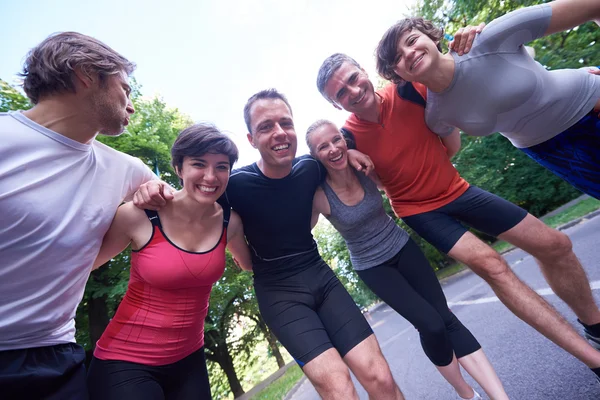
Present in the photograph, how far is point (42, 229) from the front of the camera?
1.57 meters

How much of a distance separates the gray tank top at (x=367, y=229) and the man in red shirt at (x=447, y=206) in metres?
0.19

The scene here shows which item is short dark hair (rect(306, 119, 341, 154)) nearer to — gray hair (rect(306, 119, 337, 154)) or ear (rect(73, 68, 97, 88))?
gray hair (rect(306, 119, 337, 154))

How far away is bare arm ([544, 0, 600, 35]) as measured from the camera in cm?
211

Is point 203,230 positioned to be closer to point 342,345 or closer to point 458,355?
point 342,345

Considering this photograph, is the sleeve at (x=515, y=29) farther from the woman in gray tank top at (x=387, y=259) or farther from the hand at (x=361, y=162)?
the woman in gray tank top at (x=387, y=259)

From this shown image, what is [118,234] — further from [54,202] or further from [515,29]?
[515,29]

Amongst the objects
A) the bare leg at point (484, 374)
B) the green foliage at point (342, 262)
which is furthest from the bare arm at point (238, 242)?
the green foliage at point (342, 262)

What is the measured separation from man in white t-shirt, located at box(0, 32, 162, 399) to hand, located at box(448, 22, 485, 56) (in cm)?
227

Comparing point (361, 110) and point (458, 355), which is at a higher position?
point (361, 110)

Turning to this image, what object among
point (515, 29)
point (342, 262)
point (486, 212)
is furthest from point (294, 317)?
point (342, 262)

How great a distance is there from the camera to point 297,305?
221 cm

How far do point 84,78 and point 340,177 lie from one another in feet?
6.20

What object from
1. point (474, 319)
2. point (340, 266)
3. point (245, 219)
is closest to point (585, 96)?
point (245, 219)

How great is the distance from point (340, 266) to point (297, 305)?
61.8ft
